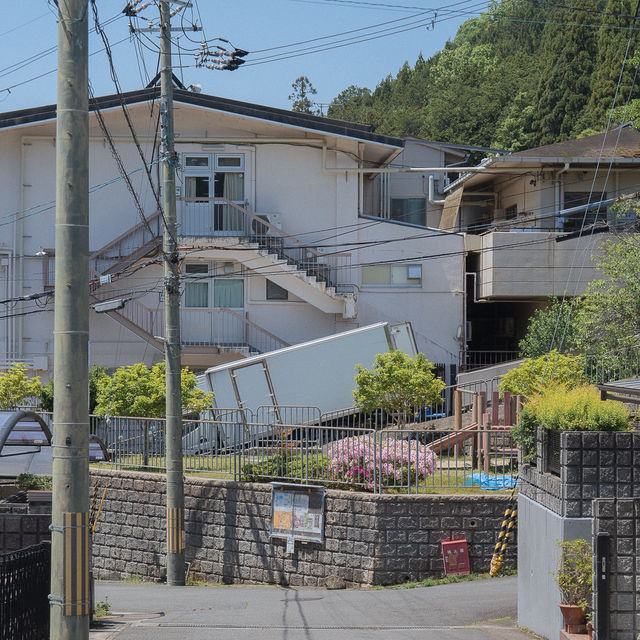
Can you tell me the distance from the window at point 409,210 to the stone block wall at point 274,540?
19.4 m

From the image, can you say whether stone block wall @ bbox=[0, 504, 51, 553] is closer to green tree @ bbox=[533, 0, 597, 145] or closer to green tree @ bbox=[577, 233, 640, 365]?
green tree @ bbox=[577, 233, 640, 365]

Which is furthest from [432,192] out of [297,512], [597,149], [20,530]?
[20,530]

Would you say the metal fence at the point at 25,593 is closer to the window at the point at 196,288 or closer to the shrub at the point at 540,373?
the shrub at the point at 540,373

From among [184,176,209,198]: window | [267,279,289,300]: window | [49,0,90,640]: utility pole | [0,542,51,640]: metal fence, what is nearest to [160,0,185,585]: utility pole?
[0,542,51,640]: metal fence

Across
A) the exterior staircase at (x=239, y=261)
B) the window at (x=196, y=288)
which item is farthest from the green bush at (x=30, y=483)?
the window at (x=196, y=288)

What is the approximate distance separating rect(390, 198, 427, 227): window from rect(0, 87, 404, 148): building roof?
18.4ft

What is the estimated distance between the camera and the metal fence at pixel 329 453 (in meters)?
16.5

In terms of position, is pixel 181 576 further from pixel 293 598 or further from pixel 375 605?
pixel 375 605

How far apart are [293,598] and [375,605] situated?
1.63 m

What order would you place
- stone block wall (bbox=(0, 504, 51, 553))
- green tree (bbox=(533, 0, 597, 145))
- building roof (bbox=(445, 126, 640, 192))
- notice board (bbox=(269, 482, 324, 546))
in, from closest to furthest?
stone block wall (bbox=(0, 504, 51, 553))
notice board (bbox=(269, 482, 324, 546))
building roof (bbox=(445, 126, 640, 192))
green tree (bbox=(533, 0, 597, 145))

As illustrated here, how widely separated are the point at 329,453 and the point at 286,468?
104cm

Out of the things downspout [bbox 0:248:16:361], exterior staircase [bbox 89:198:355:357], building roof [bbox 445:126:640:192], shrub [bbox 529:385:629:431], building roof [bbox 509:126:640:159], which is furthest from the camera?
downspout [bbox 0:248:16:361]

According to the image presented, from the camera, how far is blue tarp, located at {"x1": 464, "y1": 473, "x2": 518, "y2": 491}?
1669 centimetres

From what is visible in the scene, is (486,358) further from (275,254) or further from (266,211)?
(266,211)
